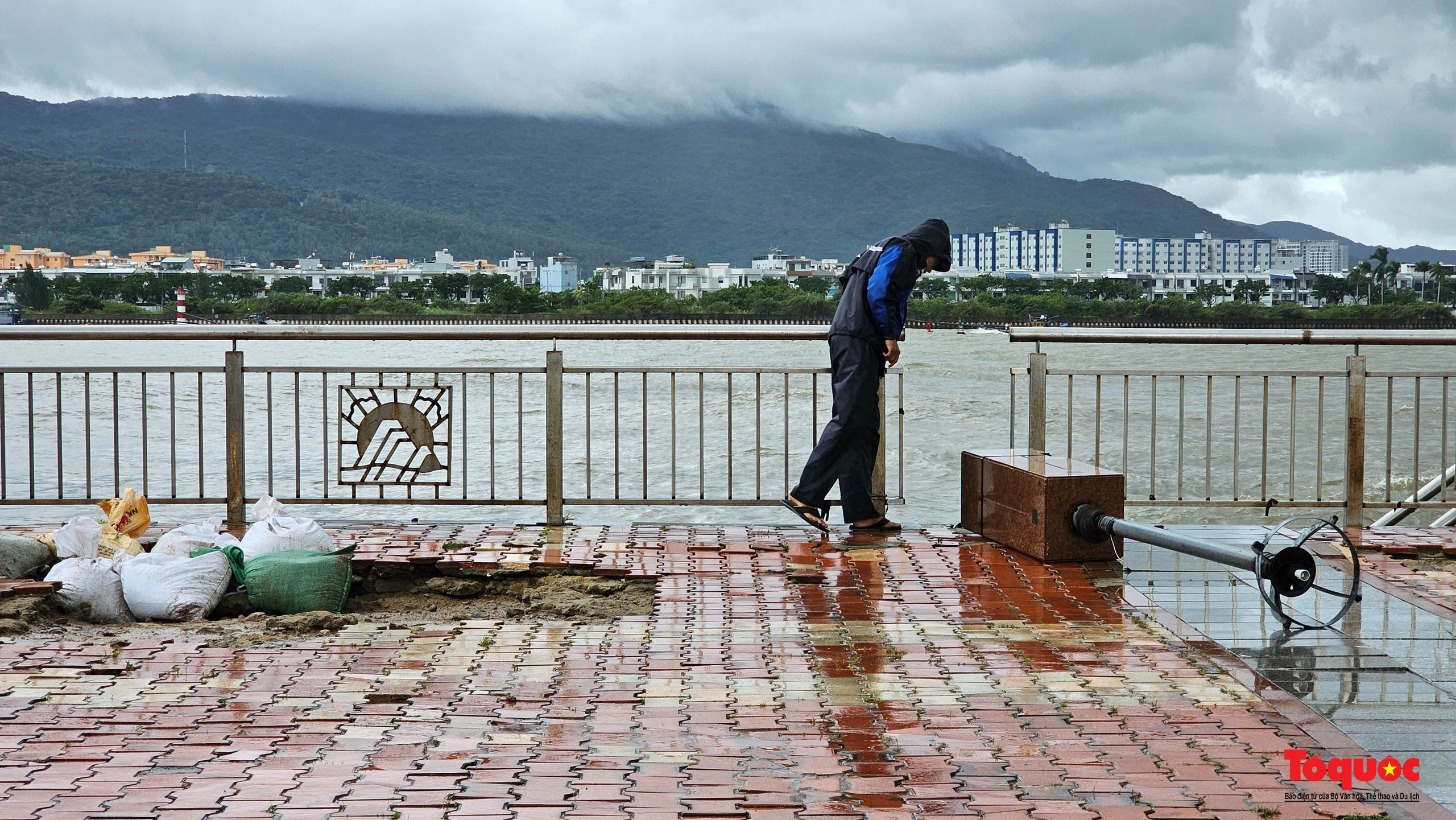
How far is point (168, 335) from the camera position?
6.48 m

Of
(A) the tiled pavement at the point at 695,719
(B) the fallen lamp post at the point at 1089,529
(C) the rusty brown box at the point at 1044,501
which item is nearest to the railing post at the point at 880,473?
(B) the fallen lamp post at the point at 1089,529

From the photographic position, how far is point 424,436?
6.77m

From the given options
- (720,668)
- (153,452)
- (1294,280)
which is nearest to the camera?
(720,668)

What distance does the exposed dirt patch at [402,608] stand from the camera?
4431 millimetres

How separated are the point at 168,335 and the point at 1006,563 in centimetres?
445

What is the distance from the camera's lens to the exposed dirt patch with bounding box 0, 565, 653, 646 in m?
4.43

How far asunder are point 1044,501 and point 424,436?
335cm

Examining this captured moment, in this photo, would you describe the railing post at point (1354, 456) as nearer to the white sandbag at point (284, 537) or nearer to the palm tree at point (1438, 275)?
the white sandbag at point (284, 537)

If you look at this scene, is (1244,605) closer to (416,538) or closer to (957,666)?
(957,666)

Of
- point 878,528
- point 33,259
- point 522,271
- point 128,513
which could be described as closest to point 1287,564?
point 878,528

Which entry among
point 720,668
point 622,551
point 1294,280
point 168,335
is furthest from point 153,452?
point 1294,280

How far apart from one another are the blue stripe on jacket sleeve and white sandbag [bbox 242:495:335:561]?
109 inches

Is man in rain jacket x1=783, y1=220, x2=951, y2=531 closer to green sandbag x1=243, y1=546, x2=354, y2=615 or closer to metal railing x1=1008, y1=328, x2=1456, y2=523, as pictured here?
metal railing x1=1008, y1=328, x2=1456, y2=523

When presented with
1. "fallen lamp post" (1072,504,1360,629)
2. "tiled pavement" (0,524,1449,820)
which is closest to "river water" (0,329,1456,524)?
"fallen lamp post" (1072,504,1360,629)
